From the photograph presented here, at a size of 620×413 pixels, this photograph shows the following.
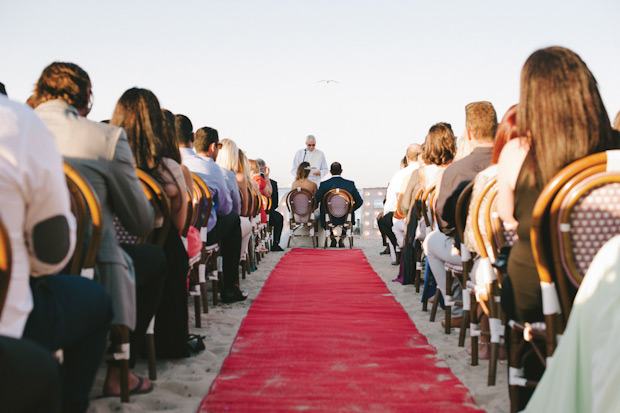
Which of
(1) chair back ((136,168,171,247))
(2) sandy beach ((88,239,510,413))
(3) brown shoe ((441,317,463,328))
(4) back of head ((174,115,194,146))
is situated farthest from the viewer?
(4) back of head ((174,115,194,146))

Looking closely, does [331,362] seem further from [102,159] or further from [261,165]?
[261,165]

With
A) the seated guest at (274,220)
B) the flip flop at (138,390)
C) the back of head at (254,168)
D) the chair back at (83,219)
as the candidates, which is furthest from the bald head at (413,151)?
the chair back at (83,219)

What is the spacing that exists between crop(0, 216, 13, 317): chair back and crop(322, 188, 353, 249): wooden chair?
986 centimetres

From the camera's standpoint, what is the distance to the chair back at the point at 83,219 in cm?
207

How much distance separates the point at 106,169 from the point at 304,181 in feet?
30.2

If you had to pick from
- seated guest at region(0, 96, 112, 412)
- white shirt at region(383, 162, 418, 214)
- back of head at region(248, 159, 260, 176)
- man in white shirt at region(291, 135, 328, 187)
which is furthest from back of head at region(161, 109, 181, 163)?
man in white shirt at region(291, 135, 328, 187)

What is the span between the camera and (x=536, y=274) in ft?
6.95

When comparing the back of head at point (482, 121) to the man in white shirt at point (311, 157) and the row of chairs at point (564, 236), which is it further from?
the man in white shirt at point (311, 157)

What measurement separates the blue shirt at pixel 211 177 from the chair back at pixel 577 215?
3.16m

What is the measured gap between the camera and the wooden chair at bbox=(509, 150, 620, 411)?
1892mm

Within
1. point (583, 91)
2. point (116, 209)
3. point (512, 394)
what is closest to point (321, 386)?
point (512, 394)

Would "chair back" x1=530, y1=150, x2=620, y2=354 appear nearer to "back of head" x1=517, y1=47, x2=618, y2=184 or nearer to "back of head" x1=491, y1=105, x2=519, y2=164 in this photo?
"back of head" x1=517, y1=47, x2=618, y2=184

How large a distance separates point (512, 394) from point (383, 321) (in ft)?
7.40

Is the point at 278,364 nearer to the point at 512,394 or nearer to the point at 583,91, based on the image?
the point at 512,394
